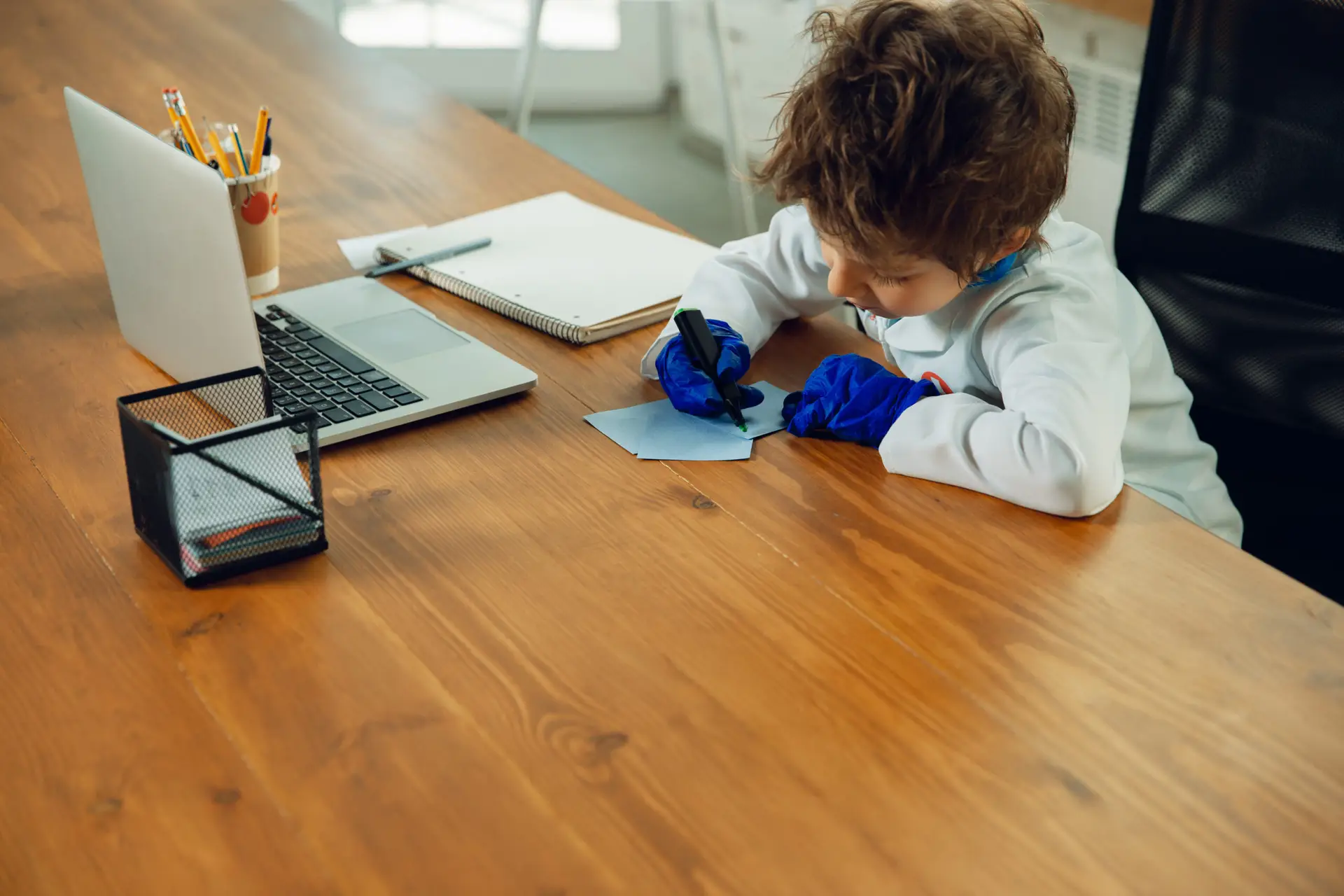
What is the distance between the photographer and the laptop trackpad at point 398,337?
1.13 metres

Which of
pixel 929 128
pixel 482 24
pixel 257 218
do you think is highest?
pixel 929 128

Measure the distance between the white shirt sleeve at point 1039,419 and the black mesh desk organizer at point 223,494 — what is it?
417 millimetres

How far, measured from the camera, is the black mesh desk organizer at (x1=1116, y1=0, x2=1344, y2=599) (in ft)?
3.93

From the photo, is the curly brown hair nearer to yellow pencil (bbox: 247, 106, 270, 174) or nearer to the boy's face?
the boy's face

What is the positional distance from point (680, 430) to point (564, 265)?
0.32 m

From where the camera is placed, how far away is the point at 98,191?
1104 mm

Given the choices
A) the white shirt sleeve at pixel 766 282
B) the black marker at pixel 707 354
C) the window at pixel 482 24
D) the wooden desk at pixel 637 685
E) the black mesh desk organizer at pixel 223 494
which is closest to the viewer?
the wooden desk at pixel 637 685

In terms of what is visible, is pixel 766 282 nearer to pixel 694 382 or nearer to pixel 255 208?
pixel 694 382

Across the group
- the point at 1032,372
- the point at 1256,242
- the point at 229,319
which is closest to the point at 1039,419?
the point at 1032,372

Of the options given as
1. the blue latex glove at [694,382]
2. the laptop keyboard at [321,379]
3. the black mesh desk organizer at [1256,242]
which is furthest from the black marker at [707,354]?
the black mesh desk organizer at [1256,242]

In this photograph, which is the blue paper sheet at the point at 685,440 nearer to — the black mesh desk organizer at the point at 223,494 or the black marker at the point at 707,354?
the black marker at the point at 707,354

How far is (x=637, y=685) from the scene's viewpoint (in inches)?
30.2

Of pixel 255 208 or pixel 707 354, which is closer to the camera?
pixel 707 354

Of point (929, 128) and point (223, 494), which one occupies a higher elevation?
point (929, 128)
